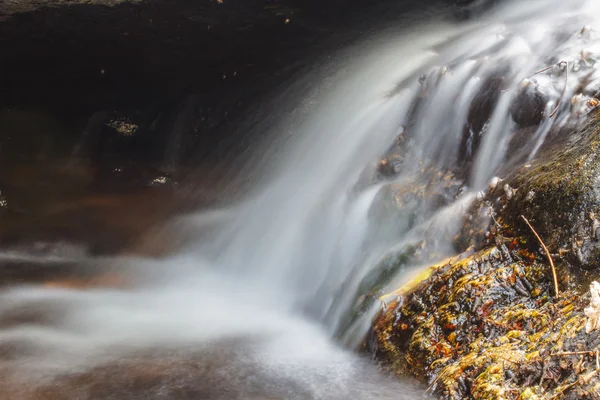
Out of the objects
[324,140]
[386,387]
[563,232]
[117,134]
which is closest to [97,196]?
[117,134]

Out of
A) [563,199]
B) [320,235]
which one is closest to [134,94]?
[320,235]

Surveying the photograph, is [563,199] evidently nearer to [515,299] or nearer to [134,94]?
[515,299]

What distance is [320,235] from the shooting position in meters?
5.82

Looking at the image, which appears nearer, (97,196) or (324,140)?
(324,140)

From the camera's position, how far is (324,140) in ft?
24.7

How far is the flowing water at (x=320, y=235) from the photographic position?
12.2ft

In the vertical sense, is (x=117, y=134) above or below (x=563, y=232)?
above

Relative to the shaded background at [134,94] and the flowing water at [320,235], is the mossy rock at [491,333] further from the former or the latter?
the shaded background at [134,94]

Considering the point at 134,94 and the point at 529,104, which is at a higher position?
the point at 134,94

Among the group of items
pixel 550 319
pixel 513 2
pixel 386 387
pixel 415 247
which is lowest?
pixel 386 387

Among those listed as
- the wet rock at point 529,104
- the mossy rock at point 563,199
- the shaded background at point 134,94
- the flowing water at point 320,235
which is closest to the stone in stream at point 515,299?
the mossy rock at point 563,199

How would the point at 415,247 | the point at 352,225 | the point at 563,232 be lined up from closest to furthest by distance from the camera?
the point at 563,232 < the point at 415,247 < the point at 352,225

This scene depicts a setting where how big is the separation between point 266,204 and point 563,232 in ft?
16.2

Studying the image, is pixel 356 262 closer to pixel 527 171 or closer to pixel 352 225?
pixel 352 225
